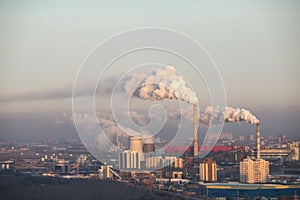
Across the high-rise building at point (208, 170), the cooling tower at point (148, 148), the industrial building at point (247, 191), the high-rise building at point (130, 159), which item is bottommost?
the industrial building at point (247, 191)

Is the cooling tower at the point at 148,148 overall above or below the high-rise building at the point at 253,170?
above

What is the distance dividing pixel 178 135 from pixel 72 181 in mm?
3658

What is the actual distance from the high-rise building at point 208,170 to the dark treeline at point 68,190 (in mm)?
3162

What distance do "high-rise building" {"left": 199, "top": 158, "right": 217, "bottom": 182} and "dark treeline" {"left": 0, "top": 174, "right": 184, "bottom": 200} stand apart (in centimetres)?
316

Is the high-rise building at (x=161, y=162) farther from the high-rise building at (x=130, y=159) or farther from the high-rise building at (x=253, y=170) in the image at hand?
the high-rise building at (x=253, y=170)

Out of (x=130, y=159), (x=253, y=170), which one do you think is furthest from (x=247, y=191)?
(x=130, y=159)

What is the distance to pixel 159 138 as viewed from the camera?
51.1ft

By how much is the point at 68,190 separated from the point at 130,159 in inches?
191

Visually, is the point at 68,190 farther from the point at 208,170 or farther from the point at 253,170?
the point at 253,170

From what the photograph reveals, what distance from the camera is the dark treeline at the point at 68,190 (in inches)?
444

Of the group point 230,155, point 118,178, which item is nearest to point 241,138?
point 230,155

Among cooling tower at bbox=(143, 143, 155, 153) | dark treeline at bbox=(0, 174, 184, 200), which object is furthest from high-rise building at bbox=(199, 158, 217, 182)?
dark treeline at bbox=(0, 174, 184, 200)

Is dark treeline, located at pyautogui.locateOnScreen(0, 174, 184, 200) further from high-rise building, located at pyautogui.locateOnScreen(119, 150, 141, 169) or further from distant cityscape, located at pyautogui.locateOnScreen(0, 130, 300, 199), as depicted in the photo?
high-rise building, located at pyautogui.locateOnScreen(119, 150, 141, 169)

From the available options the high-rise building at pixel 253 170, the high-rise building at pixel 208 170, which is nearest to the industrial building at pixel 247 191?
the high-rise building at pixel 208 170
